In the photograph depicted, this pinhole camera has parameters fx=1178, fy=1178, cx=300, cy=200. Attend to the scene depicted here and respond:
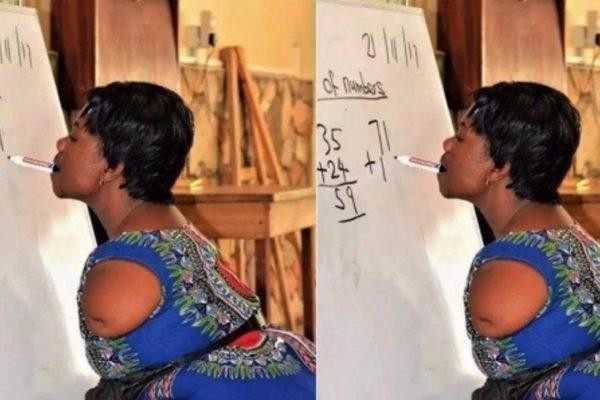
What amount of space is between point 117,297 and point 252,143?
322 cm

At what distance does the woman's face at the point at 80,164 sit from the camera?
171 centimetres

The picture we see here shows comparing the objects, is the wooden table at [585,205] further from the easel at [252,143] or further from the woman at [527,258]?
the easel at [252,143]

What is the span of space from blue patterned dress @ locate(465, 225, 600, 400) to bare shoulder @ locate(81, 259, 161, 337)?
0.47 meters

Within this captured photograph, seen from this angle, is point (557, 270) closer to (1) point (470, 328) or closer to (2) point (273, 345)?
(1) point (470, 328)

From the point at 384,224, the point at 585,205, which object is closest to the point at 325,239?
the point at 384,224

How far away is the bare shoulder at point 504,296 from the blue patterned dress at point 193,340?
29 cm

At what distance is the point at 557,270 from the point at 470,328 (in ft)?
0.50

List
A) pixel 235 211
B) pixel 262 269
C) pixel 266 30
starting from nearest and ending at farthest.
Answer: pixel 235 211 → pixel 262 269 → pixel 266 30

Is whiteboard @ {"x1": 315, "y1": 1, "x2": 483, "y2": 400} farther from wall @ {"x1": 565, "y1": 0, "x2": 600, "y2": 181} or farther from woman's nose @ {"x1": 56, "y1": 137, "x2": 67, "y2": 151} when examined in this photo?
wall @ {"x1": 565, "y1": 0, "x2": 600, "y2": 181}

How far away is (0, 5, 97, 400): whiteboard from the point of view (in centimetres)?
176

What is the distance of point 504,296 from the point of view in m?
1.66

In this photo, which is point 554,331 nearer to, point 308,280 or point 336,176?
point 336,176

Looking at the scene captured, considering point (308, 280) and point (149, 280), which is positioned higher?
point (149, 280)

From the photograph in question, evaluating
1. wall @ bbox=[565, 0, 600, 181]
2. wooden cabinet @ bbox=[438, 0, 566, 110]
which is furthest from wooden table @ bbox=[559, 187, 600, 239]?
wooden cabinet @ bbox=[438, 0, 566, 110]
